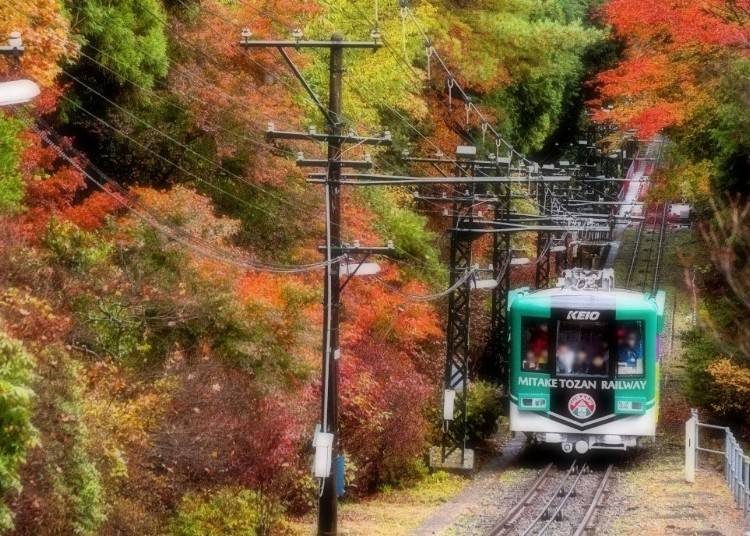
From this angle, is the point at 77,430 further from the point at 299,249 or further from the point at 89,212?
the point at 299,249

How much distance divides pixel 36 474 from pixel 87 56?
535 inches

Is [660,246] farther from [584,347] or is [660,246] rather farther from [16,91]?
[16,91]

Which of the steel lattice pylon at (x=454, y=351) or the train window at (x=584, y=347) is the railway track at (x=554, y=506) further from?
the train window at (x=584, y=347)

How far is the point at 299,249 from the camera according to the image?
27094mm

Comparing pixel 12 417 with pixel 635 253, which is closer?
pixel 12 417

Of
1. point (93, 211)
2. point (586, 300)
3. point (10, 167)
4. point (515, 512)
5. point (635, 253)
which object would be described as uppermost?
point (635, 253)

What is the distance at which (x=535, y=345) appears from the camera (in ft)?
83.5

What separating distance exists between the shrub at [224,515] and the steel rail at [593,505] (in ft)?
17.0

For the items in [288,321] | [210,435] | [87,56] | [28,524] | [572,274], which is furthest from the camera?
[572,274]

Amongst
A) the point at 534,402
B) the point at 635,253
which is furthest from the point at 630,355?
the point at 635,253

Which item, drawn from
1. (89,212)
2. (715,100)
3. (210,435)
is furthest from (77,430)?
(715,100)

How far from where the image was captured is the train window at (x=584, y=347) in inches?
984

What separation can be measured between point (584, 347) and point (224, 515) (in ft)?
34.3

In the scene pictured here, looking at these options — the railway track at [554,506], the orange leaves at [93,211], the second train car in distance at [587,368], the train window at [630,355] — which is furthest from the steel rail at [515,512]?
the orange leaves at [93,211]
